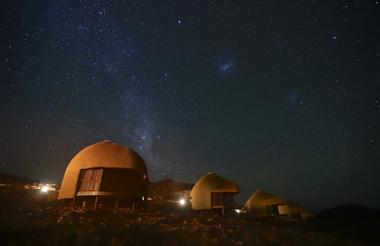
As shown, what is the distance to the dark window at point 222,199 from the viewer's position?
31531 millimetres

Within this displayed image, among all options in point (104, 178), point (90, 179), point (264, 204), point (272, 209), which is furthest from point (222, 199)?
point (90, 179)

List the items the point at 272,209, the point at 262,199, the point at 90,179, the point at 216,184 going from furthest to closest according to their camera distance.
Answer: the point at 272,209 → the point at 262,199 → the point at 216,184 → the point at 90,179

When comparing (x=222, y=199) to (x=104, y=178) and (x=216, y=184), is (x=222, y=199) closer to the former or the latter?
(x=216, y=184)

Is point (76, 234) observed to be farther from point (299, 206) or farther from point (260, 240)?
point (299, 206)

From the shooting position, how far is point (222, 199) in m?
31.8

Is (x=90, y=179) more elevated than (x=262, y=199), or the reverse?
(x=262, y=199)

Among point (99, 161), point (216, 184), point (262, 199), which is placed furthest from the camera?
point (262, 199)

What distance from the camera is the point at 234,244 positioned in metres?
12.6

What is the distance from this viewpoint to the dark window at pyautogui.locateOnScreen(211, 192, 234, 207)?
31.5 m

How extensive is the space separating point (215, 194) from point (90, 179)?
1543 cm

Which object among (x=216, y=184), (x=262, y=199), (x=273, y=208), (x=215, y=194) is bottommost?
(x=273, y=208)

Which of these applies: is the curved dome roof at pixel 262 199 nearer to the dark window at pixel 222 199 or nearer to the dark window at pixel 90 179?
the dark window at pixel 222 199

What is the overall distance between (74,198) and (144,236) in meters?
13.7

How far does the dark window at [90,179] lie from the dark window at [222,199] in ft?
48.2
